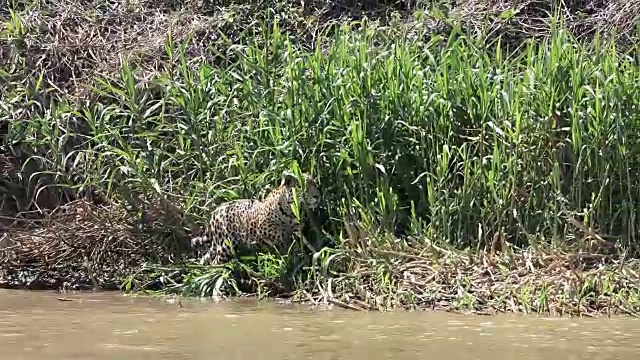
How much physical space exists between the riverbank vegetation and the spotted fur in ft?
0.38

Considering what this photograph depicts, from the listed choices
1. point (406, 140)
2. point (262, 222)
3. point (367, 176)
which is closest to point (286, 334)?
point (262, 222)

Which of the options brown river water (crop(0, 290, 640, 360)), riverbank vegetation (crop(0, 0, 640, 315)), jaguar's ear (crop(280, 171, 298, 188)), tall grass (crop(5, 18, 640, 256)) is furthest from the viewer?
jaguar's ear (crop(280, 171, 298, 188))

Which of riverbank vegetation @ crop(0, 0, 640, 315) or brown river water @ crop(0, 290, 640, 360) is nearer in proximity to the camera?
brown river water @ crop(0, 290, 640, 360)

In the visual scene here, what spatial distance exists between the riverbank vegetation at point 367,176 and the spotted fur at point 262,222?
0.38ft

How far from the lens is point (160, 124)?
7.45 metres

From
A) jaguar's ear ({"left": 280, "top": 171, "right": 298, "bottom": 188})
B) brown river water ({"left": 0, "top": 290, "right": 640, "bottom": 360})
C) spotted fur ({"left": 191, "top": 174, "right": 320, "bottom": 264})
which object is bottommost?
brown river water ({"left": 0, "top": 290, "right": 640, "bottom": 360})

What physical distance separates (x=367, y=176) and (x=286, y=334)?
6.26 feet

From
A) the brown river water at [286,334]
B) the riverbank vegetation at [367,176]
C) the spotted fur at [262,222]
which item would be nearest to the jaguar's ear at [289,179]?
the spotted fur at [262,222]

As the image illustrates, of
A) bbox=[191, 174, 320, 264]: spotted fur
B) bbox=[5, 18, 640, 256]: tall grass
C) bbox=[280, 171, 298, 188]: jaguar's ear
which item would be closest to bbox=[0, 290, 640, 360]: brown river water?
bbox=[191, 174, 320, 264]: spotted fur

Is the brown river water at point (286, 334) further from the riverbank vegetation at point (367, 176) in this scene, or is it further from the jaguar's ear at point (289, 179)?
the jaguar's ear at point (289, 179)

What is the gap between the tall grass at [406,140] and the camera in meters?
6.25

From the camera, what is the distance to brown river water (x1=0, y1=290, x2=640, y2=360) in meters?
4.27

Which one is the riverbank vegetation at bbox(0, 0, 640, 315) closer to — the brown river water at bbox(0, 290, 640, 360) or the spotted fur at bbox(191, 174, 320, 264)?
the spotted fur at bbox(191, 174, 320, 264)

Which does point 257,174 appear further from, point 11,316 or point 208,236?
point 11,316
